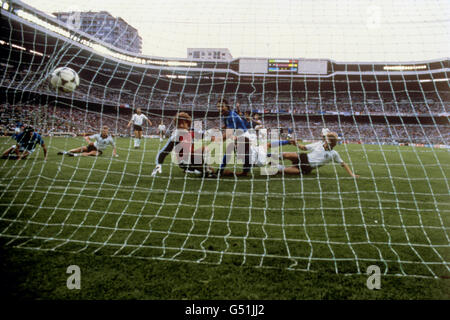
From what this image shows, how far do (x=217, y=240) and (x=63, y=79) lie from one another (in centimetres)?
540

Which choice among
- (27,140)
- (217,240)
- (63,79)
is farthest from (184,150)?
(27,140)

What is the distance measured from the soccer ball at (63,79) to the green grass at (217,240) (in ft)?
7.10

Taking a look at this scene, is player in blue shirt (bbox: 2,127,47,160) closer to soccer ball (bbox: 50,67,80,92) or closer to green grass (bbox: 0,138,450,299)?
soccer ball (bbox: 50,67,80,92)

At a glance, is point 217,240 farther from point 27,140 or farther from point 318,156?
point 27,140

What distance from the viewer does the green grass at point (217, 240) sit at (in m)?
2.11

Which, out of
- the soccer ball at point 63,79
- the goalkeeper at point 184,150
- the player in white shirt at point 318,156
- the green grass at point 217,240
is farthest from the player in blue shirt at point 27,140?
the player in white shirt at point 318,156

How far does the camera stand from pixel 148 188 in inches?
199

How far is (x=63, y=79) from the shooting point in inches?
247

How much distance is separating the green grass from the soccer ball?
7.10ft

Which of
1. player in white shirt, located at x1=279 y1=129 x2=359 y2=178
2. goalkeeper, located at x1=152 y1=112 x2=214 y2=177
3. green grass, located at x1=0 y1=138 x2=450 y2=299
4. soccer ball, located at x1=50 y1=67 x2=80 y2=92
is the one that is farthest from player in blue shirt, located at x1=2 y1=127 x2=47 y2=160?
player in white shirt, located at x1=279 y1=129 x2=359 y2=178

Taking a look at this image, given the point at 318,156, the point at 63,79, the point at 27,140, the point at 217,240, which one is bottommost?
the point at 217,240

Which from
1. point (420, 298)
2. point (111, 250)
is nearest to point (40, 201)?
point (111, 250)

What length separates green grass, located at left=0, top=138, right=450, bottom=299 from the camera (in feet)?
6.93
